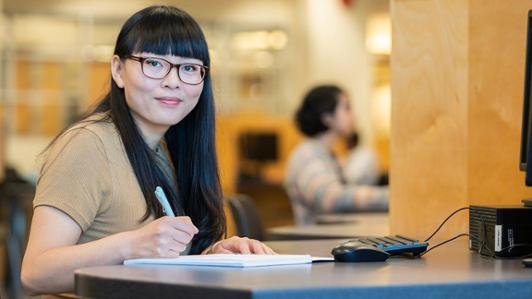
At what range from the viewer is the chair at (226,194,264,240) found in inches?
142

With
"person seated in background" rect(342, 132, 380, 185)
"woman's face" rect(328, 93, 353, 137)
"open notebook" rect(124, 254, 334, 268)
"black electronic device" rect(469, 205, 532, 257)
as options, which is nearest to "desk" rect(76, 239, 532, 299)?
"open notebook" rect(124, 254, 334, 268)

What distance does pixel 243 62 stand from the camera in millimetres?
13641

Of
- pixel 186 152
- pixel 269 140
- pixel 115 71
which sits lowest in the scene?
pixel 269 140

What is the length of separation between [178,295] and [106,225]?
674 mm

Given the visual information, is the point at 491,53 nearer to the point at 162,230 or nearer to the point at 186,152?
the point at 186,152

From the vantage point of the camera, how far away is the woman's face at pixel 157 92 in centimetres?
207

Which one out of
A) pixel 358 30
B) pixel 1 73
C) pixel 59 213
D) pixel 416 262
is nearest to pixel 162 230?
pixel 59 213

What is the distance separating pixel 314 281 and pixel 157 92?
2.62 feet

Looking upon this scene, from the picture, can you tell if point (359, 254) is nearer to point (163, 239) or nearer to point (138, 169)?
point (163, 239)

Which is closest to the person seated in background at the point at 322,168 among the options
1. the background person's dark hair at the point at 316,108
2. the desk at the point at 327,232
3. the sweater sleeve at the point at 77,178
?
the background person's dark hair at the point at 316,108

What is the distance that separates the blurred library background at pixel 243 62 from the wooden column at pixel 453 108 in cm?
747

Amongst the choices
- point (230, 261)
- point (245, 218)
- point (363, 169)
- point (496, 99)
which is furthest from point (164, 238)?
point (363, 169)

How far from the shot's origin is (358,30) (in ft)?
37.5

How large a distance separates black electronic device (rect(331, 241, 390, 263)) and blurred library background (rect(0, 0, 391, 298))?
829cm
